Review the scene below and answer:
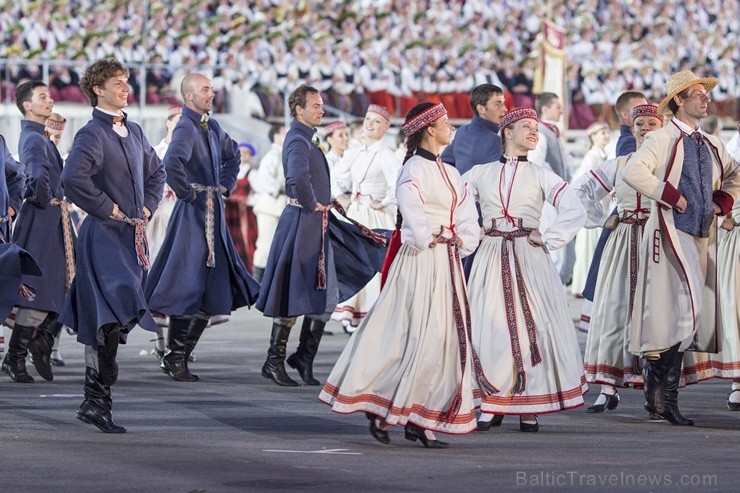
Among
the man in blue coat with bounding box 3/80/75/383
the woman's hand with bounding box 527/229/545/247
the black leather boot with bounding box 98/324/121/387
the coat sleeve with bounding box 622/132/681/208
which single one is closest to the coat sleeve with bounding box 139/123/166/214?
the black leather boot with bounding box 98/324/121/387

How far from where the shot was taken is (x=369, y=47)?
981 inches

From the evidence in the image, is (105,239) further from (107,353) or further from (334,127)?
(334,127)

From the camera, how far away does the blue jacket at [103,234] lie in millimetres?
7977

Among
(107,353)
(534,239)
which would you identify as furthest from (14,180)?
(534,239)

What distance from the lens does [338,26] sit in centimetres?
2586

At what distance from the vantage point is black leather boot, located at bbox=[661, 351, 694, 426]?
8.50m

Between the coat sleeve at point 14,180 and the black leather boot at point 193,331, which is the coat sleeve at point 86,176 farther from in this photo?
the black leather boot at point 193,331

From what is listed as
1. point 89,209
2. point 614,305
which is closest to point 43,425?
point 89,209

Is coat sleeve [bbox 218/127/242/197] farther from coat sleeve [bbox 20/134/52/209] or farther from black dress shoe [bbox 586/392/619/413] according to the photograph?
black dress shoe [bbox 586/392/619/413]

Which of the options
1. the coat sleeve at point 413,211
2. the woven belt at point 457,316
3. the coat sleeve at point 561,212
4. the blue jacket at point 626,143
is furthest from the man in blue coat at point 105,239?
the blue jacket at point 626,143

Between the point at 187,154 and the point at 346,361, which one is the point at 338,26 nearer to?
the point at 187,154

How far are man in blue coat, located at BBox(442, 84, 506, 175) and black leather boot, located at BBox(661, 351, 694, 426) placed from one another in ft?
7.20

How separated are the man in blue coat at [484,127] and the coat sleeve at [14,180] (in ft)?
9.23

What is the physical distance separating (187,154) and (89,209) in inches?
93.4
